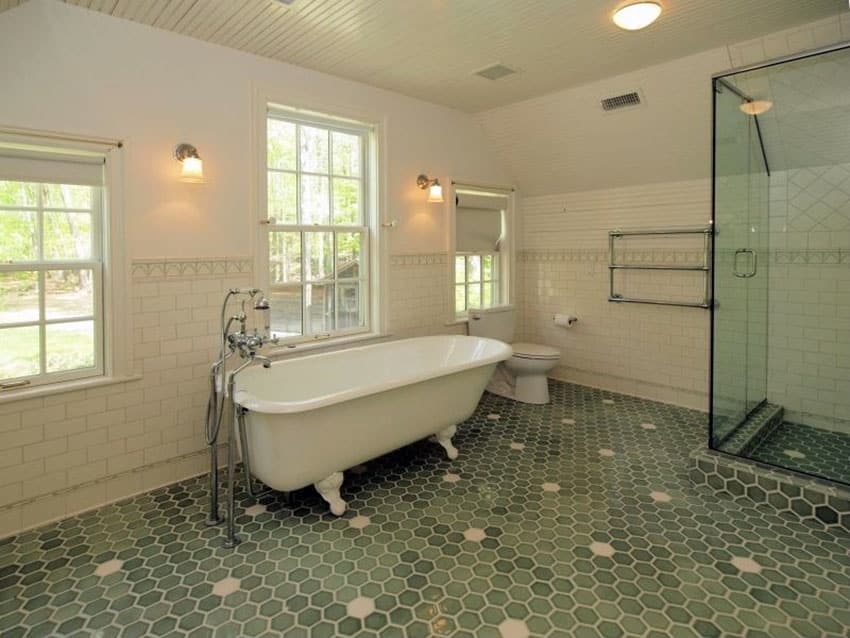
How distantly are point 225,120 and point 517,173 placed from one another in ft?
9.15

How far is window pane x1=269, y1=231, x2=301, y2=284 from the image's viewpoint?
343 cm

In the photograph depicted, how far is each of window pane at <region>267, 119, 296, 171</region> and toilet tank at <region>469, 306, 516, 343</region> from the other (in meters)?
1.97

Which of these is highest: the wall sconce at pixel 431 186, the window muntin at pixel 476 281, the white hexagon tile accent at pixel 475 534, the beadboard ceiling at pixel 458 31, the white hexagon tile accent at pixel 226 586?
the beadboard ceiling at pixel 458 31

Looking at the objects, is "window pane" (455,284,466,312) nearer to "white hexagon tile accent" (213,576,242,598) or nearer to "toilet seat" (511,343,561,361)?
"toilet seat" (511,343,561,361)

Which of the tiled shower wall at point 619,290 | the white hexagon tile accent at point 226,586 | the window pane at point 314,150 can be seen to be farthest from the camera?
the tiled shower wall at point 619,290

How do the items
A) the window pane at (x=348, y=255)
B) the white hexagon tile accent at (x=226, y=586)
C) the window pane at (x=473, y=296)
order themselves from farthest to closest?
1. the window pane at (x=473, y=296)
2. the window pane at (x=348, y=255)
3. the white hexagon tile accent at (x=226, y=586)

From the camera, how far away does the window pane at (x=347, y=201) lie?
3.77 meters

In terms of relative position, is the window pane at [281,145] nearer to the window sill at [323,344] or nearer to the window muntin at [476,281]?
A: the window sill at [323,344]

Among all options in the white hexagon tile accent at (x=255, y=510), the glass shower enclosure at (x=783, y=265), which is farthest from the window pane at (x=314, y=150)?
the glass shower enclosure at (x=783, y=265)

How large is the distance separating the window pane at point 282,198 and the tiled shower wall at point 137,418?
41cm

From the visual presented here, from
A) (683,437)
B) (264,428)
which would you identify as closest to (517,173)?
(683,437)

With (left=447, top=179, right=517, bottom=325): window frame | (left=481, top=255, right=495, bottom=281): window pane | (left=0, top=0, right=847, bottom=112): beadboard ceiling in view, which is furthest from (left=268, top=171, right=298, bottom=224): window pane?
(left=481, top=255, right=495, bottom=281): window pane

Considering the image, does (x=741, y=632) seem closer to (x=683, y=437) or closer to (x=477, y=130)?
(x=683, y=437)

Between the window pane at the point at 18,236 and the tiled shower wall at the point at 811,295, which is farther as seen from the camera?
the tiled shower wall at the point at 811,295
